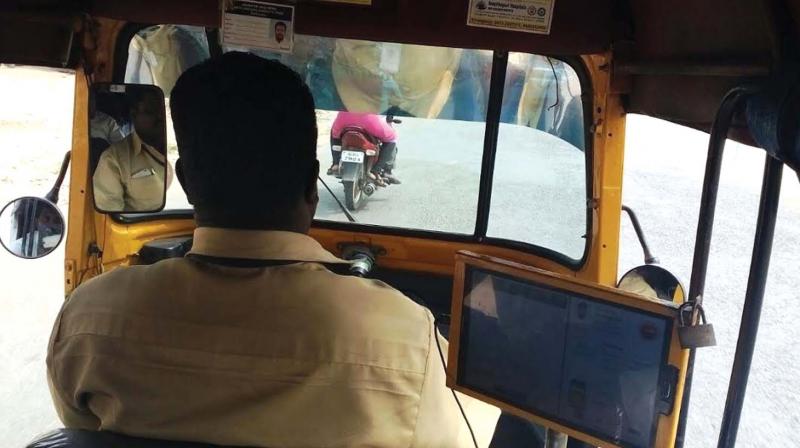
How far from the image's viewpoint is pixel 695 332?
108 centimetres

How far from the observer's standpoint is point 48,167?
9.86m

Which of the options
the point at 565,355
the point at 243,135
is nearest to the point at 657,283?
the point at 565,355

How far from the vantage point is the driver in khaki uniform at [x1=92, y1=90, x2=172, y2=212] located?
8.75ft

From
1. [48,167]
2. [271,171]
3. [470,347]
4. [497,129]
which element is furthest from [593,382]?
[48,167]

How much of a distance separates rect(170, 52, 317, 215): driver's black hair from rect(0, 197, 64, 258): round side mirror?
5.52 feet

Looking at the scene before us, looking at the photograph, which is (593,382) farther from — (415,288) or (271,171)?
(415,288)

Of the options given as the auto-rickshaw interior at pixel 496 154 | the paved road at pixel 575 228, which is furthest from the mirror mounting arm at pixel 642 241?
the paved road at pixel 575 228

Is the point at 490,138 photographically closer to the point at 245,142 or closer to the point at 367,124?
the point at 367,124

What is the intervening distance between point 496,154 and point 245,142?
1.78 meters

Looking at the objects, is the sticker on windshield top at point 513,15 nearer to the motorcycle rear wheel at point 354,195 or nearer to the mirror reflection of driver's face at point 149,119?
the motorcycle rear wheel at point 354,195

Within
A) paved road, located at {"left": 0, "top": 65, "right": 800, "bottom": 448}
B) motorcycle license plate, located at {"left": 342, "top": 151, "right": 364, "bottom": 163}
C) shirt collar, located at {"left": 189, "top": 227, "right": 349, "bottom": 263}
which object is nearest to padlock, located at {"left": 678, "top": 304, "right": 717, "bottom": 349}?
paved road, located at {"left": 0, "top": 65, "right": 800, "bottom": 448}

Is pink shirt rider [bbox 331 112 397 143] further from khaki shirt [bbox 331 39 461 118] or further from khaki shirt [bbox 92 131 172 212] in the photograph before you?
khaki shirt [bbox 92 131 172 212]

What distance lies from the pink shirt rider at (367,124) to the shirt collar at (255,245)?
1.50m

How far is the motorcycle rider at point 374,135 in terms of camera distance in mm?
2885
